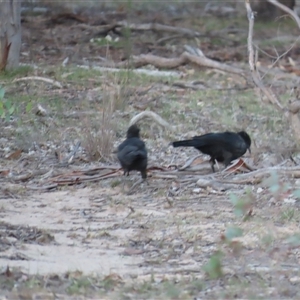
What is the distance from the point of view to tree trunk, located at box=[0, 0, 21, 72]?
43.0 ft

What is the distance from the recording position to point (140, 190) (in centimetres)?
794

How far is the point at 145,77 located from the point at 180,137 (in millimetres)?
3530

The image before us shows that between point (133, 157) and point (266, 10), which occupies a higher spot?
point (133, 157)

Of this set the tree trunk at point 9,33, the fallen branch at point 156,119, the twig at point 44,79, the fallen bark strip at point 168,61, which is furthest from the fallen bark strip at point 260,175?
the fallen bark strip at point 168,61

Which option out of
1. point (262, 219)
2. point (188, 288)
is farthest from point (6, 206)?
point (188, 288)

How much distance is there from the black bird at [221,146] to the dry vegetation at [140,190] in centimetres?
21

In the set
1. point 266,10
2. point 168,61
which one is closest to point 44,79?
point 168,61

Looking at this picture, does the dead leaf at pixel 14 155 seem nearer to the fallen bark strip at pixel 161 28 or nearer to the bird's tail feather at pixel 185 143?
the bird's tail feather at pixel 185 143

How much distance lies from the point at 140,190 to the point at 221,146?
103cm

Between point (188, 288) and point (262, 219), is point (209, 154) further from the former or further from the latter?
point (188, 288)

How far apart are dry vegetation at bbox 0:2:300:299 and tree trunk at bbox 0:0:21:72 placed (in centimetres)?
27

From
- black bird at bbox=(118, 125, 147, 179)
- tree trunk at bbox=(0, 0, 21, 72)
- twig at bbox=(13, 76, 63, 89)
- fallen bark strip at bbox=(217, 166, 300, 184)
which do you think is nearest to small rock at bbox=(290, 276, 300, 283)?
fallen bark strip at bbox=(217, 166, 300, 184)

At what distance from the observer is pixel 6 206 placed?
23.7 ft

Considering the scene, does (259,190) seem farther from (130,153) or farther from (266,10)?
(266,10)
